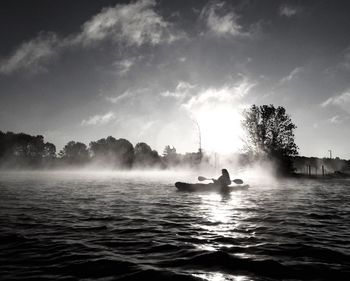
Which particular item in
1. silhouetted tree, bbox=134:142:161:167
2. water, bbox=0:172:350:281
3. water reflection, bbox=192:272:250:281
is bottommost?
water, bbox=0:172:350:281

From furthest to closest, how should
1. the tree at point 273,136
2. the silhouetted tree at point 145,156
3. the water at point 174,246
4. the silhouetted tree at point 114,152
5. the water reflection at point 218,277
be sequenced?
the silhouetted tree at point 145,156, the silhouetted tree at point 114,152, the tree at point 273,136, the water at point 174,246, the water reflection at point 218,277

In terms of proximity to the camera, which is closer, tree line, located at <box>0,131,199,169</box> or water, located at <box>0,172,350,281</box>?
water, located at <box>0,172,350,281</box>

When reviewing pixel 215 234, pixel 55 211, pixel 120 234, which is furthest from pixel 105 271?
pixel 55 211

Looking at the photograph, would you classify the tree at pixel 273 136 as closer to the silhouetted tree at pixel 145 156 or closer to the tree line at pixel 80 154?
the tree line at pixel 80 154

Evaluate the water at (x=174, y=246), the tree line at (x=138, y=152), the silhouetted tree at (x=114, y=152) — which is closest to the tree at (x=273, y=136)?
the tree line at (x=138, y=152)

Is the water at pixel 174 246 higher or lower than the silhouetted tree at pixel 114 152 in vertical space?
lower

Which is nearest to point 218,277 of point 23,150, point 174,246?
point 174,246

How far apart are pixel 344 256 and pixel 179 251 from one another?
376cm

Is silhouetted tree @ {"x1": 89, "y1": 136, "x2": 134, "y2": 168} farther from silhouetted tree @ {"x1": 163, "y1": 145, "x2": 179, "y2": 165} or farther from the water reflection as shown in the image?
the water reflection

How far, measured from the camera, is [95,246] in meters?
7.09

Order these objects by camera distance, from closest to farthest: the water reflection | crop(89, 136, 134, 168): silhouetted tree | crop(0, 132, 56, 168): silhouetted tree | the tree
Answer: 1. the water reflection
2. the tree
3. crop(0, 132, 56, 168): silhouetted tree
4. crop(89, 136, 134, 168): silhouetted tree

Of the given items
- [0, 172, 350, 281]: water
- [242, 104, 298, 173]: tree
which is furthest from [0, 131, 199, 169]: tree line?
[0, 172, 350, 281]: water

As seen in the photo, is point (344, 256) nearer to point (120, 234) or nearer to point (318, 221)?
point (318, 221)

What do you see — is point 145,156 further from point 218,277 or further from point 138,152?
point 218,277
